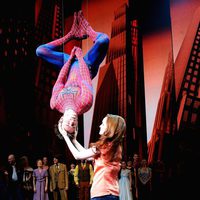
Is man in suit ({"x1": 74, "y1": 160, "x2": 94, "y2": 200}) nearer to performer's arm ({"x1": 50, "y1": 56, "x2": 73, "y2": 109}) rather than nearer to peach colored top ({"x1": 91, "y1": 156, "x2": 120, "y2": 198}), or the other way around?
performer's arm ({"x1": 50, "y1": 56, "x2": 73, "y2": 109})

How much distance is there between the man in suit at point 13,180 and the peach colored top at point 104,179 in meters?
3.40

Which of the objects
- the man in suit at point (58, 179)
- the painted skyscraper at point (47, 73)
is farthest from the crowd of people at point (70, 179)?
the painted skyscraper at point (47, 73)

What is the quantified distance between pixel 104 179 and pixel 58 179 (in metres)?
4.63

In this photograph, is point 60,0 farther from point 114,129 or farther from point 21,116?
point 114,129

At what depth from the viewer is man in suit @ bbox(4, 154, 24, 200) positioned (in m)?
5.85

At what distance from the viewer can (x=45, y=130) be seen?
303 inches

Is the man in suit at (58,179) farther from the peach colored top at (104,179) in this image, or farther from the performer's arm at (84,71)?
the peach colored top at (104,179)

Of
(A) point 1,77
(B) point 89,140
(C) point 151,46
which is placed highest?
(C) point 151,46

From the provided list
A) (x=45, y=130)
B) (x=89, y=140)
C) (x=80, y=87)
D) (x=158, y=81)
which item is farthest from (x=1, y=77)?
(x=158, y=81)

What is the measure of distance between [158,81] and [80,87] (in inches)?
131

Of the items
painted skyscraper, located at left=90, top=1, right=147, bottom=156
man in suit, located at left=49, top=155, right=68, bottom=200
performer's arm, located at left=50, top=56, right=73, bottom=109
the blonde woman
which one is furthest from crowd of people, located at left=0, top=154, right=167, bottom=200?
the blonde woman

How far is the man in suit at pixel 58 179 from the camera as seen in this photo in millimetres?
6988

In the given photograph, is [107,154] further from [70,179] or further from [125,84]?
[125,84]

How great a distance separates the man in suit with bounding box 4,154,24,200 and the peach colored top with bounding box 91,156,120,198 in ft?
11.2
